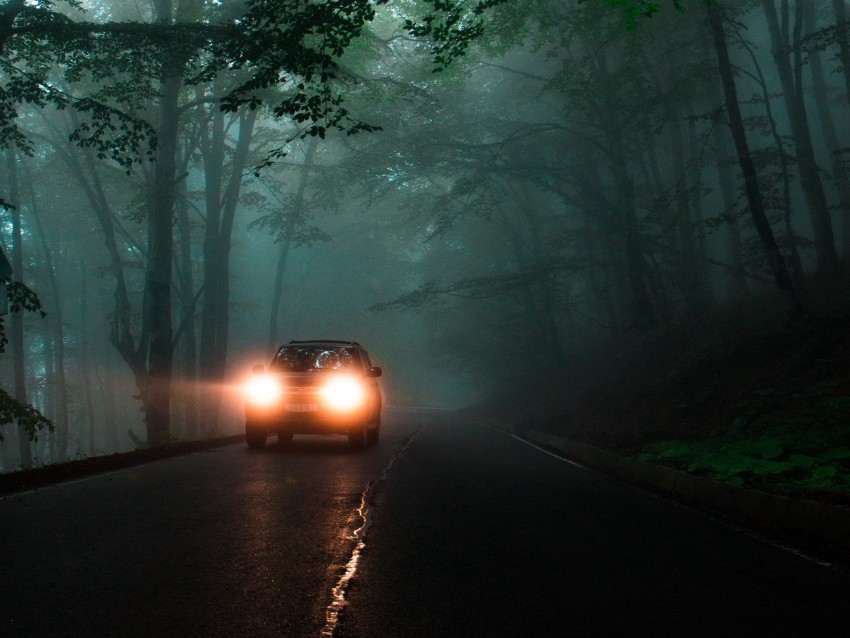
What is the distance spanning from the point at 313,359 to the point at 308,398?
1.39 meters

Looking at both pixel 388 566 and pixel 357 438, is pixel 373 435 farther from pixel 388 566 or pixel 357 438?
pixel 388 566

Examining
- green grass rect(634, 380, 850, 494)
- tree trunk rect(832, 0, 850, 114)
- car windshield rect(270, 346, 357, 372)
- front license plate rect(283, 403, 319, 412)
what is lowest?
green grass rect(634, 380, 850, 494)

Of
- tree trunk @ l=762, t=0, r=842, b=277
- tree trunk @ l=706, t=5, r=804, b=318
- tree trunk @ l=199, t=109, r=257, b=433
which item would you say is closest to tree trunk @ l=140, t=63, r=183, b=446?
tree trunk @ l=199, t=109, r=257, b=433

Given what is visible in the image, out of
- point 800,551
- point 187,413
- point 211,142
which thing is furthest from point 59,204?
point 800,551

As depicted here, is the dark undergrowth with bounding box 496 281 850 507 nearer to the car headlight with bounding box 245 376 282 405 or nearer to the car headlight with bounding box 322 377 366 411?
the car headlight with bounding box 322 377 366 411

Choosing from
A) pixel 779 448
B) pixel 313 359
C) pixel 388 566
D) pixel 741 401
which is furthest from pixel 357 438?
pixel 388 566

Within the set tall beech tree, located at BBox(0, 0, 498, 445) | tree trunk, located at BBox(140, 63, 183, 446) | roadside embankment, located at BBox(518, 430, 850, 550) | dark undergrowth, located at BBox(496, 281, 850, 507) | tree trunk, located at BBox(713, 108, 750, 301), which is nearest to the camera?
roadside embankment, located at BBox(518, 430, 850, 550)

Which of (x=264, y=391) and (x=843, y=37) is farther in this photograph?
(x=843, y=37)

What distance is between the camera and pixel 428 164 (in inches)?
1118

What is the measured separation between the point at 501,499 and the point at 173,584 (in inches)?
186

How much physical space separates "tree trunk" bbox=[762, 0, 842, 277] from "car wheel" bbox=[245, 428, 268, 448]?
16.9m

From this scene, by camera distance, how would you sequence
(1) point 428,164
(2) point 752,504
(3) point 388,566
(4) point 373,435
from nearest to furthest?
(3) point 388,566 → (2) point 752,504 → (4) point 373,435 → (1) point 428,164

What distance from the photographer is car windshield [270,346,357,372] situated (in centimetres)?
1551

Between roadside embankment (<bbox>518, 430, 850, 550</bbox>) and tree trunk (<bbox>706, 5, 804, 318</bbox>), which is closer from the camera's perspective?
roadside embankment (<bbox>518, 430, 850, 550</bbox>)
